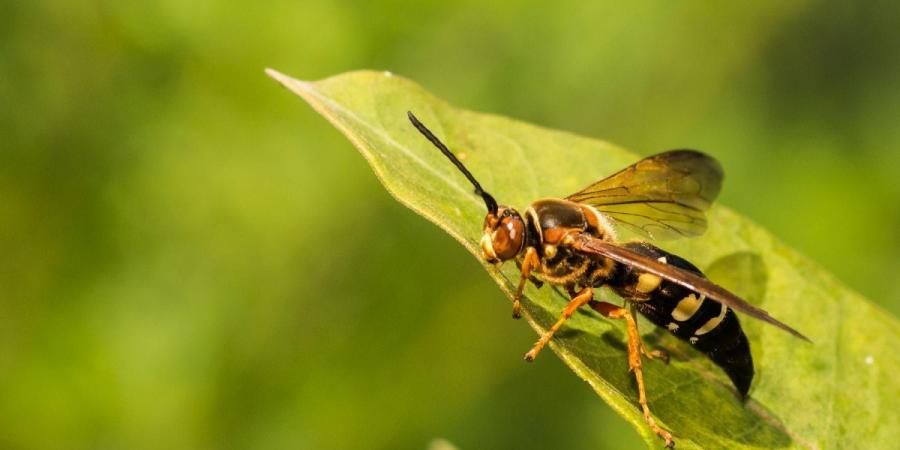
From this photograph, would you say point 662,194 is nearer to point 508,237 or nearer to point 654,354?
point 654,354

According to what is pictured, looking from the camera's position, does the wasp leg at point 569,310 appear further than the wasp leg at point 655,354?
No

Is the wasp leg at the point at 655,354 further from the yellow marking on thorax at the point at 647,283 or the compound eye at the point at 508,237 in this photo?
the compound eye at the point at 508,237

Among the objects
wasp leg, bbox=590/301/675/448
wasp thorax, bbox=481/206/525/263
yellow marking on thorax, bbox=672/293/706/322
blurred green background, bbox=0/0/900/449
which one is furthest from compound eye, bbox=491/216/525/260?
blurred green background, bbox=0/0/900/449

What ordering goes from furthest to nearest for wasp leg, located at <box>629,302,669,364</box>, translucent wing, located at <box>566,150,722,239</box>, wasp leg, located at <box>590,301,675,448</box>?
1. translucent wing, located at <box>566,150,722,239</box>
2. wasp leg, located at <box>629,302,669,364</box>
3. wasp leg, located at <box>590,301,675,448</box>

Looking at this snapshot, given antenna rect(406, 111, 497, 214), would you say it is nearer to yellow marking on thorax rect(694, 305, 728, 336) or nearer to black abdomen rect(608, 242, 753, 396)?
black abdomen rect(608, 242, 753, 396)

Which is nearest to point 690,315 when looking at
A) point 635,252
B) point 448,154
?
point 635,252

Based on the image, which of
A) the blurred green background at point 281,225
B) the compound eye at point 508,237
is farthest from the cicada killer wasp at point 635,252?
the blurred green background at point 281,225

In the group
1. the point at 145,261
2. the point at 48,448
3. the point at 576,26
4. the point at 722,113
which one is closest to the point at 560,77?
the point at 576,26
